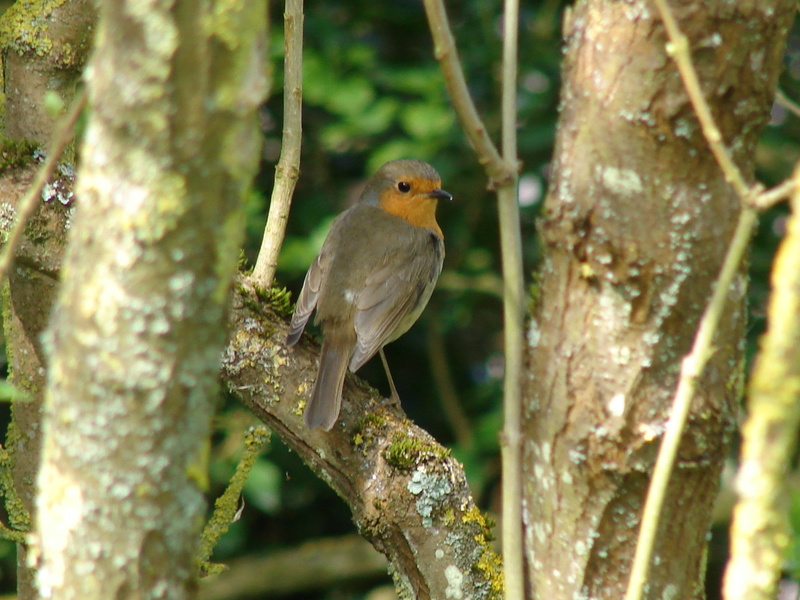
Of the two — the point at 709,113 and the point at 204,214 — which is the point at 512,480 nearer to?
the point at 709,113

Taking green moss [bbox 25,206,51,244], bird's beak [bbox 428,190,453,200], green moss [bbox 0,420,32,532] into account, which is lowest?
green moss [bbox 0,420,32,532]

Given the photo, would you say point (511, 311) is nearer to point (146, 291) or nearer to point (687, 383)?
point (687, 383)

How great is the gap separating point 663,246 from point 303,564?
421 centimetres

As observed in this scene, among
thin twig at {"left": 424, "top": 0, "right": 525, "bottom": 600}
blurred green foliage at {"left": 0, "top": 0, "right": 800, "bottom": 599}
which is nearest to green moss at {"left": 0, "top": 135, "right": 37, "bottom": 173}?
thin twig at {"left": 424, "top": 0, "right": 525, "bottom": 600}

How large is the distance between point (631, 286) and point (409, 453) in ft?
2.99

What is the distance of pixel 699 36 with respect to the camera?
5.43 feet

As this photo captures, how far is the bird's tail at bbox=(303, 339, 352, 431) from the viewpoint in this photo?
2.61 meters

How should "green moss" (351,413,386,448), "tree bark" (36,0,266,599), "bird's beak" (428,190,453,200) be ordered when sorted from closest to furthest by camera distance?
1. "tree bark" (36,0,266,599)
2. "green moss" (351,413,386,448)
3. "bird's beak" (428,190,453,200)

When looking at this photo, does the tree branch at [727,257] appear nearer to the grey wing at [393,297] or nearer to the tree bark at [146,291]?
the tree bark at [146,291]

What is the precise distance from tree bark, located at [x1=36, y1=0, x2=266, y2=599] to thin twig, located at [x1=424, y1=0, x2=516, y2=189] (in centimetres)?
71

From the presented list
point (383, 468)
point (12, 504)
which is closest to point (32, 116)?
point (12, 504)

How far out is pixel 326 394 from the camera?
8.89 feet

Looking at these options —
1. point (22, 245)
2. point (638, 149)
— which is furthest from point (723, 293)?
point (22, 245)

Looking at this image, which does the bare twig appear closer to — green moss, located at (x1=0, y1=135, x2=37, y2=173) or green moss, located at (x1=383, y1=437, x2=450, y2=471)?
green moss, located at (x1=383, y1=437, x2=450, y2=471)
